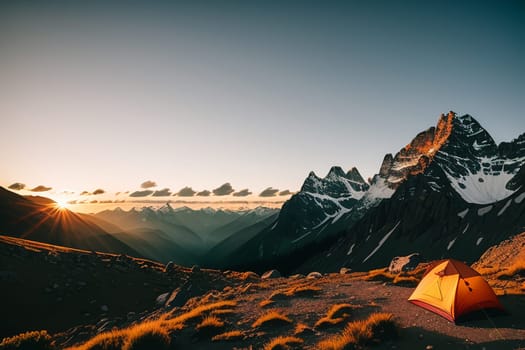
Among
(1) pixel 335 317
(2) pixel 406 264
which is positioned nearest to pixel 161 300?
(1) pixel 335 317

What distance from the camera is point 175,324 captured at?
1536 cm

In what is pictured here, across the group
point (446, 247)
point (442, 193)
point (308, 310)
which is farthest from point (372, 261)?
point (308, 310)

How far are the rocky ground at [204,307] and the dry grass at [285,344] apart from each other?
1.03 ft

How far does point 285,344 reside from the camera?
39.2 ft

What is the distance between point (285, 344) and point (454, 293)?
859 cm

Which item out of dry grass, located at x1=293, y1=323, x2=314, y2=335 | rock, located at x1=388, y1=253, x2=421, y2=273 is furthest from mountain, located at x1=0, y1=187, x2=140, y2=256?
dry grass, located at x1=293, y1=323, x2=314, y2=335

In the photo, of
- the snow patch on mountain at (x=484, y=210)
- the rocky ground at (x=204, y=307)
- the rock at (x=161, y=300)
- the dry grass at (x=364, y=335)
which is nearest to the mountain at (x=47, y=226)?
the rocky ground at (x=204, y=307)

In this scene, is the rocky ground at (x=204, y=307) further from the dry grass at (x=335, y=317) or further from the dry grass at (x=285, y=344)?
the dry grass at (x=285, y=344)

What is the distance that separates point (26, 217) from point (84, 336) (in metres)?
164

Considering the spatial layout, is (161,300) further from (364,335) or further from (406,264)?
(406,264)

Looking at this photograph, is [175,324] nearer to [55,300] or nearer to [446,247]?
[55,300]

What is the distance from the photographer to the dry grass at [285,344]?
11.5 m

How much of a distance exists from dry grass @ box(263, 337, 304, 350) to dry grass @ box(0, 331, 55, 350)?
917cm

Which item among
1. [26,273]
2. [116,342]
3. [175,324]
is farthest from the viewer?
[26,273]
